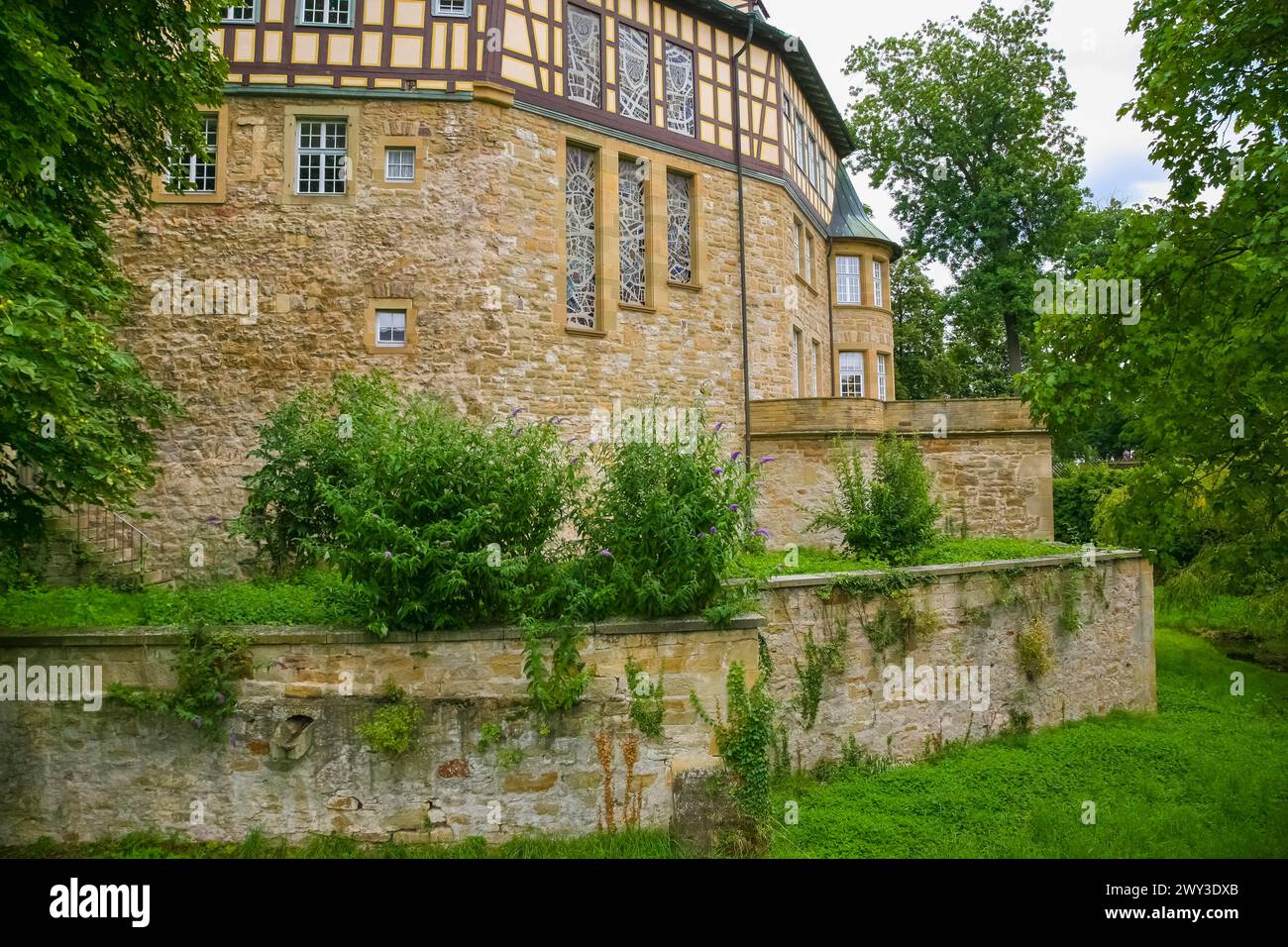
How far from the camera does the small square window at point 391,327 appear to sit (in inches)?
588

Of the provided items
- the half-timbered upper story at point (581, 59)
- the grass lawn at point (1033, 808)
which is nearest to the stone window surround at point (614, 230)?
the half-timbered upper story at point (581, 59)

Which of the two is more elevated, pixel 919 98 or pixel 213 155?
pixel 919 98

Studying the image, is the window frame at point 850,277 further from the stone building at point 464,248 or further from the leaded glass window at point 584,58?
the leaded glass window at point 584,58

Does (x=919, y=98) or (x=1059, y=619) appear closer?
(x=1059, y=619)

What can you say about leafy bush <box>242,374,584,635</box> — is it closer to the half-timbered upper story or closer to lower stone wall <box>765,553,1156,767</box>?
lower stone wall <box>765,553,1156,767</box>

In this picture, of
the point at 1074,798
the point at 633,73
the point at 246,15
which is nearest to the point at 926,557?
the point at 1074,798

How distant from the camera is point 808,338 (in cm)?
2203

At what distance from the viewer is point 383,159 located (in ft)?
49.2

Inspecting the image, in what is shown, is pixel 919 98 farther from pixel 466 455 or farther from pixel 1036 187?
pixel 466 455

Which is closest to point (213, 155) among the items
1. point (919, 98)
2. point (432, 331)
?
point (432, 331)

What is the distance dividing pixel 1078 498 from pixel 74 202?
24439 mm

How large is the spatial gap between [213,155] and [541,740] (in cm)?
1202

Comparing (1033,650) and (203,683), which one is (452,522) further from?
(1033,650)

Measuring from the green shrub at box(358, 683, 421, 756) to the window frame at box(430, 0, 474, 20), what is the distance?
11.9 m
